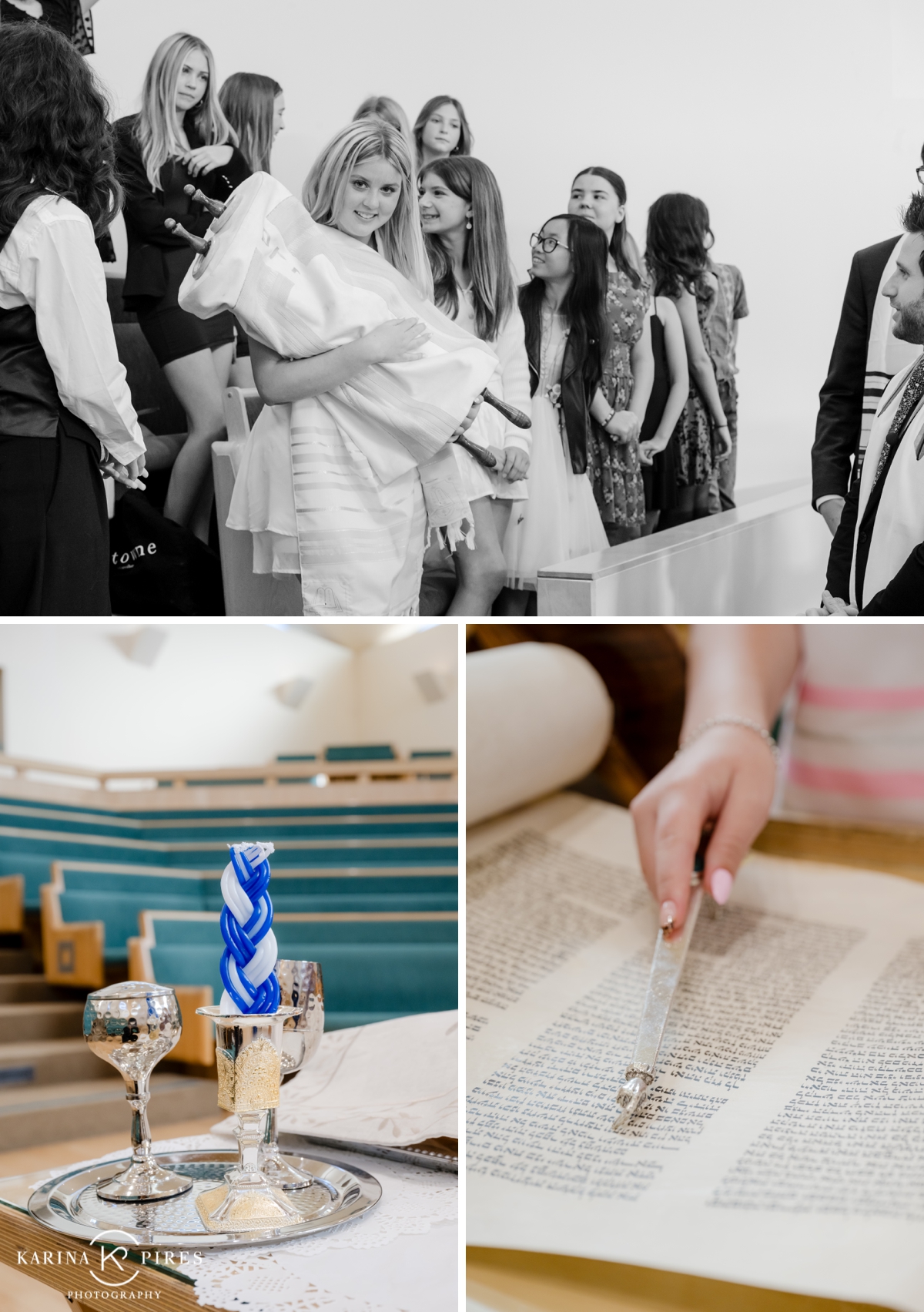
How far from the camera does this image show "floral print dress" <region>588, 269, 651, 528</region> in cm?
97

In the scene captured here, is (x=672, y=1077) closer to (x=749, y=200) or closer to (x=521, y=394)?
(x=521, y=394)

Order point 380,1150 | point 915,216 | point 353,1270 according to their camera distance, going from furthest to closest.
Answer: point 915,216 → point 380,1150 → point 353,1270

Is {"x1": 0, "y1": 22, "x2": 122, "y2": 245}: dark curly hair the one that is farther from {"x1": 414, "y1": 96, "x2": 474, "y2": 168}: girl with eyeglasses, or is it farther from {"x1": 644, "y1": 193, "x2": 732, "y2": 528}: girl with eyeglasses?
{"x1": 644, "y1": 193, "x2": 732, "y2": 528}: girl with eyeglasses

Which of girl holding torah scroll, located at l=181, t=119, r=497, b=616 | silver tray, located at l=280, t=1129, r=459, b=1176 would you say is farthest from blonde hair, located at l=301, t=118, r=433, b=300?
silver tray, located at l=280, t=1129, r=459, b=1176

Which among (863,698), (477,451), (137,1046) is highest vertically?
(477,451)

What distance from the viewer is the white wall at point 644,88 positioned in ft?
3.01

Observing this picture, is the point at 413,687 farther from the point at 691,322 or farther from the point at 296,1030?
the point at 691,322

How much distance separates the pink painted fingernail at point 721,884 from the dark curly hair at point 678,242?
0.50 meters

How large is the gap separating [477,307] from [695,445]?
0.22m

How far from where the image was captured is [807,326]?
0.95 m

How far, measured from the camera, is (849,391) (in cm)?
96

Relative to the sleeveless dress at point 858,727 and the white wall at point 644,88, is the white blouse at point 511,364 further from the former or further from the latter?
the sleeveless dress at point 858,727

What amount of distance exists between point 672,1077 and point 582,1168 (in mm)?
82

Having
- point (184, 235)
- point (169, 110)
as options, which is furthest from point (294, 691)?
point (169, 110)
